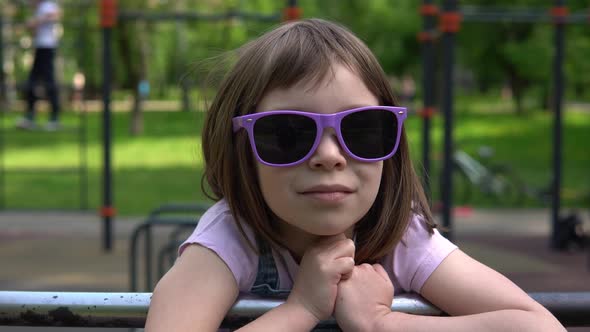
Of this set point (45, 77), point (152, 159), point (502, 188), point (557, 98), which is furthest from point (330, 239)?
point (152, 159)

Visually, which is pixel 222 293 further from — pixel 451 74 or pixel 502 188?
pixel 502 188

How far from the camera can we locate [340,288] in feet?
4.03

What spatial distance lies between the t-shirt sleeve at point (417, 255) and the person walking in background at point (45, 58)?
7862 mm

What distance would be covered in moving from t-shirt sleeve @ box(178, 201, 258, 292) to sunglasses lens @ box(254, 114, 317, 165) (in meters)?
0.15

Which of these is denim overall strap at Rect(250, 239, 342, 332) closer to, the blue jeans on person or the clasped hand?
the clasped hand

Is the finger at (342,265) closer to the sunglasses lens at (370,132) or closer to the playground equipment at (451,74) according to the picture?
the sunglasses lens at (370,132)

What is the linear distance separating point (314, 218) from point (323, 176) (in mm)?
66

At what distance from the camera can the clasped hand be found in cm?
120

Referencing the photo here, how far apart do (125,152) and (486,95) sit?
41419 mm

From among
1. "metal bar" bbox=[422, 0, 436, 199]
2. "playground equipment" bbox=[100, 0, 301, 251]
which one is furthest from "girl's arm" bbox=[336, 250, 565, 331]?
"playground equipment" bbox=[100, 0, 301, 251]

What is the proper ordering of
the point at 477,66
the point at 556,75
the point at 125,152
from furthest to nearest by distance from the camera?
1. the point at 477,66
2. the point at 125,152
3. the point at 556,75

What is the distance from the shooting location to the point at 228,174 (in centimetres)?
131

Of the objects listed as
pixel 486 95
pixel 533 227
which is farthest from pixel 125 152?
pixel 486 95

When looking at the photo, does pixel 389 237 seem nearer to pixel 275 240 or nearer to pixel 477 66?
pixel 275 240
